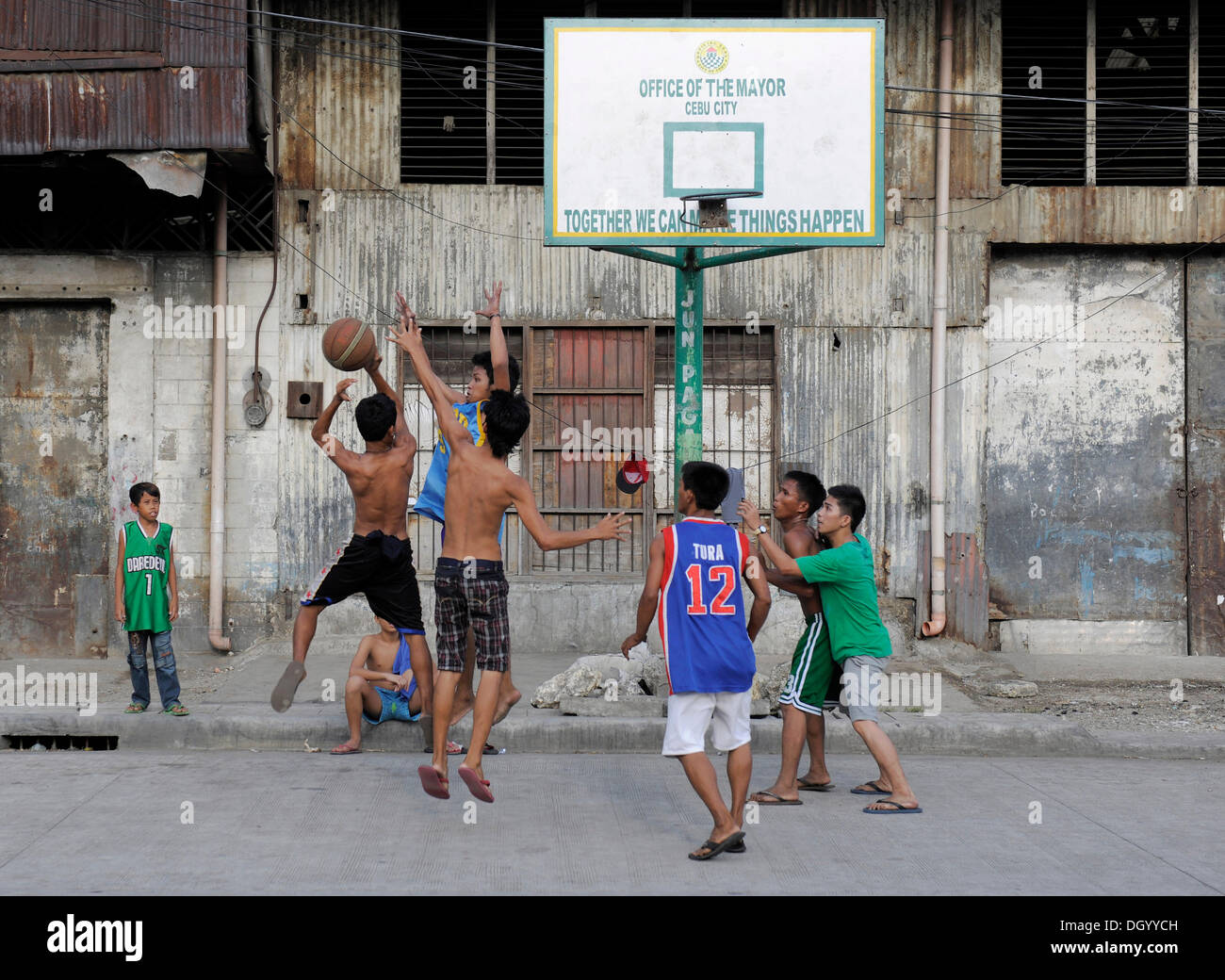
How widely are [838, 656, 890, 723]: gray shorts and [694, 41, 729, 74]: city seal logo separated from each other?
4691 millimetres

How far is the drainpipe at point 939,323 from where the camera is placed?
43.1 feet

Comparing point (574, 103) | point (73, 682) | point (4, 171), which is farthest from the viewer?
point (4, 171)

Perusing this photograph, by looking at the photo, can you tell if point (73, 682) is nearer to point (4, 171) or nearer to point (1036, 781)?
point (4, 171)

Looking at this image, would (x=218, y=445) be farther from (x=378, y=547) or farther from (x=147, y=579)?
(x=378, y=547)

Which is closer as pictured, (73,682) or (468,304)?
(73,682)

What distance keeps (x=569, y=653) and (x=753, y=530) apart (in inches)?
260

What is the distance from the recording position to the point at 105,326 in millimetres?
13312

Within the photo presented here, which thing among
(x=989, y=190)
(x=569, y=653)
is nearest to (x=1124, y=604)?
(x=989, y=190)

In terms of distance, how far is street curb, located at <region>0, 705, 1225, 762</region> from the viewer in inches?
355

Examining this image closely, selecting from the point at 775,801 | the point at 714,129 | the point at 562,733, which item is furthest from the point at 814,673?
the point at 714,129

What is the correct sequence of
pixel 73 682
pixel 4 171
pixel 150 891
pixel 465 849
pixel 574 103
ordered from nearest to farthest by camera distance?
pixel 150 891 < pixel 465 849 < pixel 574 103 < pixel 73 682 < pixel 4 171

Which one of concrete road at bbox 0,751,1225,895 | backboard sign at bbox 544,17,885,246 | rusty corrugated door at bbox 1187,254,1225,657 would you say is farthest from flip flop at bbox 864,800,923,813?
rusty corrugated door at bbox 1187,254,1225,657

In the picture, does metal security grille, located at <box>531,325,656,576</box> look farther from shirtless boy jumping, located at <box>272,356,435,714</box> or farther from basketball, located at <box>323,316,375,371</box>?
shirtless boy jumping, located at <box>272,356,435,714</box>

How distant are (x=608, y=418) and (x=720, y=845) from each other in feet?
25.3
